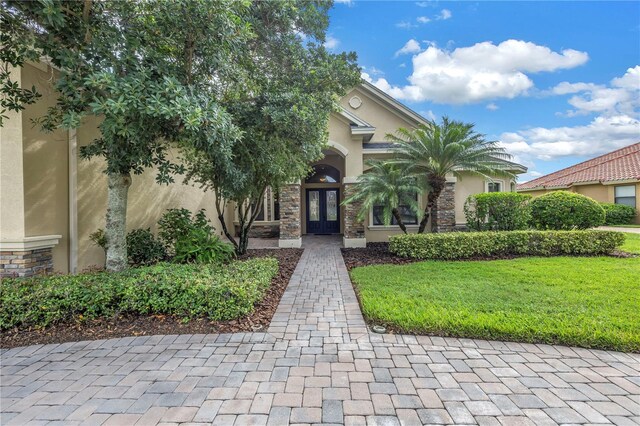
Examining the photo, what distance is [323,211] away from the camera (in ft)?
50.3

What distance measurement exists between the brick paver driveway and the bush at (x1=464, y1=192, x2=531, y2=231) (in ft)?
24.5

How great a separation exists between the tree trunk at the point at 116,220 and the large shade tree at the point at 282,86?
1.59 m

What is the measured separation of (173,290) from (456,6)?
34.5ft

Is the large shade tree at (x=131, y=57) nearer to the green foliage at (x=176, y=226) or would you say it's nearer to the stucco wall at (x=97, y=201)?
the stucco wall at (x=97, y=201)

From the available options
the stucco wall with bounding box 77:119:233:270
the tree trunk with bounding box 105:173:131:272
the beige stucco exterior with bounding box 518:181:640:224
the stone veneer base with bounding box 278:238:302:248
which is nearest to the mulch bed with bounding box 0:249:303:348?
the tree trunk with bounding box 105:173:131:272

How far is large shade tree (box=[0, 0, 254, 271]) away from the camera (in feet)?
12.9

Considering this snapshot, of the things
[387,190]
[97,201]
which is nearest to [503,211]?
[387,190]

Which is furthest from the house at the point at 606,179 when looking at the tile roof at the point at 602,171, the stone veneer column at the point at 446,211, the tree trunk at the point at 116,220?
the tree trunk at the point at 116,220

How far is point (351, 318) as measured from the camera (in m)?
4.73

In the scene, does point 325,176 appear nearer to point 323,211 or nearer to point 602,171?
point 323,211

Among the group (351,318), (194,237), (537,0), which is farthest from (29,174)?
(537,0)

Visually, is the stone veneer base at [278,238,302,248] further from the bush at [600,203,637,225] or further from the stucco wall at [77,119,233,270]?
the bush at [600,203,637,225]

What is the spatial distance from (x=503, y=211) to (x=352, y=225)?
5.40 m

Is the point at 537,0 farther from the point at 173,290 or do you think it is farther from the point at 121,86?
the point at 173,290
